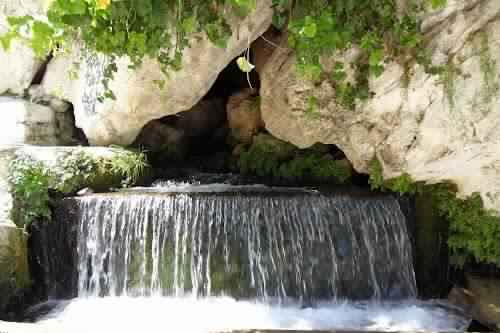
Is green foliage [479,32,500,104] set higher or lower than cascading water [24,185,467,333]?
higher

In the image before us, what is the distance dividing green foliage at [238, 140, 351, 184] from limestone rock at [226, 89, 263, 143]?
419mm

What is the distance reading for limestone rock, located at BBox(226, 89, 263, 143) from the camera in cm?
→ 841

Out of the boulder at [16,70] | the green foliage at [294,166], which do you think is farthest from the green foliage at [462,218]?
the boulder at [16,70]

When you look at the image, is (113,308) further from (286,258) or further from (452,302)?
(452,302)

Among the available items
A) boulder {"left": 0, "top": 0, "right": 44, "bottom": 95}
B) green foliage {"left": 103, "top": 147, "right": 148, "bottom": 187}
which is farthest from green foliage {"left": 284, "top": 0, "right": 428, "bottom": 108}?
boulder {"left": 0, "top": 0, "right": 44, "bottom": 95}

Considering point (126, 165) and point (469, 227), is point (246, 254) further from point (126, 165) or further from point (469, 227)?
point (469, 227)

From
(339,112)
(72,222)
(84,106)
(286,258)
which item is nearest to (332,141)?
(339,112)

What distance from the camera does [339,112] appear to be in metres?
5.60

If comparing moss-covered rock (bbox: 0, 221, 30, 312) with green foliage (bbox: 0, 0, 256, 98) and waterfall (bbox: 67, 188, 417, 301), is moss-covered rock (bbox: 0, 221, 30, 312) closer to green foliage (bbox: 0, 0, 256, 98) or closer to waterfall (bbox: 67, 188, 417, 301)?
waterfall (bbox: 67, 188, 417, 301)

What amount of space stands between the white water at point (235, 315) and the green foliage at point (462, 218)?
840mm

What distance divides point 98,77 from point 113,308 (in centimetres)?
354

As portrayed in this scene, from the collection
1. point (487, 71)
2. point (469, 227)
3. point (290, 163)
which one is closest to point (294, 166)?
point (290, 163)

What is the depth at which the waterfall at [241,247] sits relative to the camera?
5.37 metres

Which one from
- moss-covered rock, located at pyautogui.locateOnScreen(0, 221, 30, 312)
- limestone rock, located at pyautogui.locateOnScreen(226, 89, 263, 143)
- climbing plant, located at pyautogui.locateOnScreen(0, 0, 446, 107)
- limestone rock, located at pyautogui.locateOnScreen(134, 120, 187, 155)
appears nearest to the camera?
climbing plant, located at pyautogui.locateOnScreen(0, 0, 446, 107)
